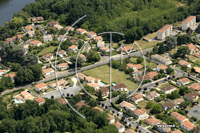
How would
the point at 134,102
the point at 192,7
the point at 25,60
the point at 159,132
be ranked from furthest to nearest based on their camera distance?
the point at 192,7, the point at 25,60, the point at 134,102, the point at 159,132

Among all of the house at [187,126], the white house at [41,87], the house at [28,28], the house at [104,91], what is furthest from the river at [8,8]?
the house at [187,126]

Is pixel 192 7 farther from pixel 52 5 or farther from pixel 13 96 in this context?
pixel 13 96

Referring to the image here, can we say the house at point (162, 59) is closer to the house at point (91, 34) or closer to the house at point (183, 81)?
the house at point (183, 81)

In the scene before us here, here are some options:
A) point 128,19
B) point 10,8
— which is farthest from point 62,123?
point 10,8

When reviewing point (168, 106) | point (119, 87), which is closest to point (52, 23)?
point (119, 87)

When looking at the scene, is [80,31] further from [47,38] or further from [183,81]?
[183,81]

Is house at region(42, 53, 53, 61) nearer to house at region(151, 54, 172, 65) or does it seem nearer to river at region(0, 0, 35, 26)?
house at region(151, 54, 172, 65)
